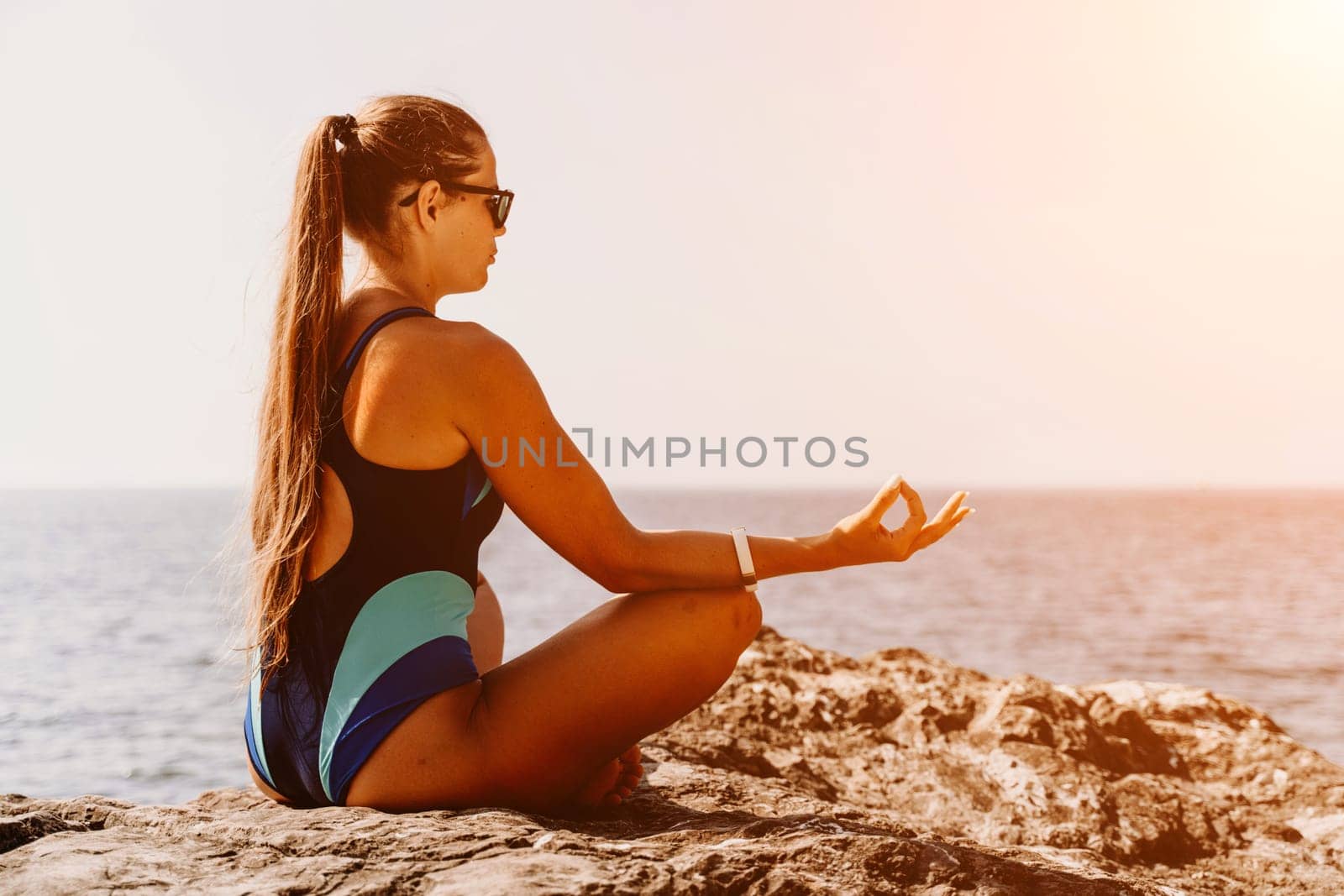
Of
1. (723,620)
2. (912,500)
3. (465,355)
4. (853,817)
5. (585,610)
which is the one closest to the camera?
(465,355)

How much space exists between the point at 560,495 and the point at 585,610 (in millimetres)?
19533

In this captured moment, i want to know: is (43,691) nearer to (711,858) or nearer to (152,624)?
(152,624)

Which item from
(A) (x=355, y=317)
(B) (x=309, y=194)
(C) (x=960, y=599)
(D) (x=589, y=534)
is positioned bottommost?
(C) (x=960, y=599)

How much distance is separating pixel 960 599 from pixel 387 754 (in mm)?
25684

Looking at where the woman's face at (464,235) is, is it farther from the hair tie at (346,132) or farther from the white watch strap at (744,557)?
the white watch strap at (744,557)

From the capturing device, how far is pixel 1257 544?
4888 cm

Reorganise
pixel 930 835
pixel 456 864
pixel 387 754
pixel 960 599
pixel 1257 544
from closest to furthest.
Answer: pixel 456 864 < pixel 387 754 < pixel 930 835 < pixel 960 599 < pixel 1257 544

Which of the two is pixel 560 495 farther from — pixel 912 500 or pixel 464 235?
pixel 912 500

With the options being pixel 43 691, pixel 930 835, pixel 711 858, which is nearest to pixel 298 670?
pixel 711 858

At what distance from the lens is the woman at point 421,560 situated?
239 cm

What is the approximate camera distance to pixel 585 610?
21.7 metres

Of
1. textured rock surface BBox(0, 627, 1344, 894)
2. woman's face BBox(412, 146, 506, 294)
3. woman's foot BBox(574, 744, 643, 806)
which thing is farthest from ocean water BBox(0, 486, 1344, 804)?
woman's foot BBox(574, 744, 643, 806)

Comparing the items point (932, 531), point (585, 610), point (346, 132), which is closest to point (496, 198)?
point (346, 132)

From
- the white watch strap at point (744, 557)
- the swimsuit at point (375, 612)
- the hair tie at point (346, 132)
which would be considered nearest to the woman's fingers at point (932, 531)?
the white watch strap at point (744, 557)
